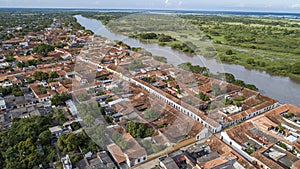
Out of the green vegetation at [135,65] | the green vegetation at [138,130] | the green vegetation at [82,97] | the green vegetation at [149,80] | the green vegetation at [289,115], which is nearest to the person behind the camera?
the green vegetation at [138,130]

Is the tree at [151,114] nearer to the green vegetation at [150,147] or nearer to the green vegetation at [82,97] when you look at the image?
the green vegetation at [150,147]

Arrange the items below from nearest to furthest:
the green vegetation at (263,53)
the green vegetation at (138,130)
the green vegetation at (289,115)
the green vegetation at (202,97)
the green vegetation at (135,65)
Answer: the green vegetation at (138,130), the green vegetation at (289,115), the green vegetation at (202,97), the green vegetation at (135,65), the green vegetation at (263,53)

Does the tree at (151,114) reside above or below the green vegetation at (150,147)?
above

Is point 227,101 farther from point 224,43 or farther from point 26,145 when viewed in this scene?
point 224,43

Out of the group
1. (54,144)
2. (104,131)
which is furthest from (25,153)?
(104,131)

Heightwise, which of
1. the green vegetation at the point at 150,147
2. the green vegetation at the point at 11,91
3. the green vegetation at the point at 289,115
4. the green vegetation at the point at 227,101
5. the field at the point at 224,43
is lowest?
the green vegetation at the point at 11,91

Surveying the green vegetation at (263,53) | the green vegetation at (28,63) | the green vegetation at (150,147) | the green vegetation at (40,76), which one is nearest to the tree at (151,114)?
the green vegetation at (150,147)

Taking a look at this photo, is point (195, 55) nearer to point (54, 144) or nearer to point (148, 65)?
point (148, 65)

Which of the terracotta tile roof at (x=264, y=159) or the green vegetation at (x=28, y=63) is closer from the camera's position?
the terracotta tile roof at (x=264, y=159)

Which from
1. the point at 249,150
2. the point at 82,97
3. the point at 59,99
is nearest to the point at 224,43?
the point at 82,97
